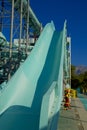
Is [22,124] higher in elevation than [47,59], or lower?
lower

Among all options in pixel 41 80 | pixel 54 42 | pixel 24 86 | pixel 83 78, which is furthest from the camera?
pixel 83 78

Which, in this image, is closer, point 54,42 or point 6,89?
point 6,89

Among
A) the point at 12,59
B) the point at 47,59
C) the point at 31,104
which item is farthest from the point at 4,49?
the point at 31,104

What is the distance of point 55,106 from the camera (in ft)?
24.0

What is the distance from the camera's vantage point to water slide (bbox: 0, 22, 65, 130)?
6.74m

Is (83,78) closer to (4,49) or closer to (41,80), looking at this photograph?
(4,49)

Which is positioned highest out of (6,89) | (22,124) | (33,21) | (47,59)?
(33,21)

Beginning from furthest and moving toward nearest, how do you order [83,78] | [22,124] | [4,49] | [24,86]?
1. [83,78]
2. [4,49]
3. [24,86]
4. [22,124]

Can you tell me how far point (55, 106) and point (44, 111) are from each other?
114 centimetres

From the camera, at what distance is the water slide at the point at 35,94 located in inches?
265

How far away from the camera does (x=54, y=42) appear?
15.3 m

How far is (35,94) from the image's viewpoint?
10258 millimetres

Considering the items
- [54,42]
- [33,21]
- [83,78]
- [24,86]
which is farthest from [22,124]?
[83,78]

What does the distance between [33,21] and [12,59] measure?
8509mm
